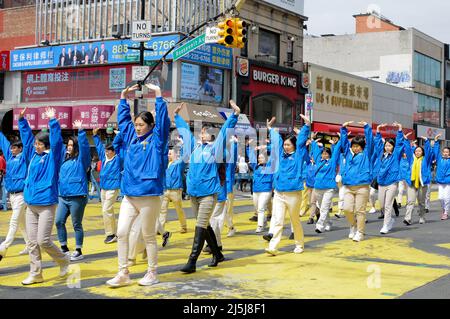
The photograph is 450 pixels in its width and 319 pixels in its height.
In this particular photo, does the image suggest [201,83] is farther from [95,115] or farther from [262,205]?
[262,205]

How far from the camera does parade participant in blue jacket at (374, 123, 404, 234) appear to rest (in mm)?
13188

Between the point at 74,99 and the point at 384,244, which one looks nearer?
the point at 384,244

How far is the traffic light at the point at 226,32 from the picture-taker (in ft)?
59.5

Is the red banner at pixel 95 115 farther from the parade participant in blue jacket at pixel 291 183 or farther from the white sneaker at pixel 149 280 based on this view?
the white sneaker at pixel 149 280

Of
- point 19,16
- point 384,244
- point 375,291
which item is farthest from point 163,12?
point 375,291

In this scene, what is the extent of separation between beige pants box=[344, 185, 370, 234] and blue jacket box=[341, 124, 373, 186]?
5.1 inches

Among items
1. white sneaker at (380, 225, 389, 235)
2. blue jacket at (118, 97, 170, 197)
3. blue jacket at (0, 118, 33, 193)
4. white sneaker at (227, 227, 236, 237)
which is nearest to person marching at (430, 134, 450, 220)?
white sneaker at (380, 225, 389, 235)

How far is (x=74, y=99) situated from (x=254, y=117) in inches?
389

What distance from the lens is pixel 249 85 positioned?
112 feet

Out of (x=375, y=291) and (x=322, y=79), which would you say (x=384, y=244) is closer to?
(x=375, y=291)

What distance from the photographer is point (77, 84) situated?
3281cm

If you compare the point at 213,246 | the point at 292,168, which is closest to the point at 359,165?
the point at 292,168

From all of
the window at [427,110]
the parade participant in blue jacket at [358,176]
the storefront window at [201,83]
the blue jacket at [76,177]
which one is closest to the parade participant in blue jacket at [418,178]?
the parade participant in blue jacket at [358,176]

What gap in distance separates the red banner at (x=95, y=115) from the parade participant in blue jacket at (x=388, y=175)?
1871 centimetres
